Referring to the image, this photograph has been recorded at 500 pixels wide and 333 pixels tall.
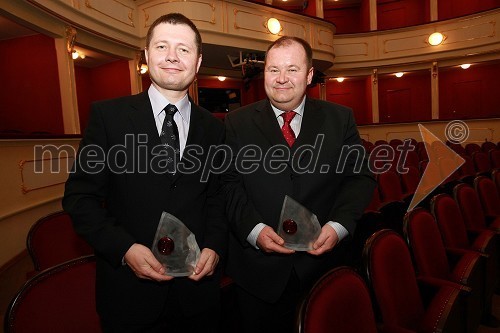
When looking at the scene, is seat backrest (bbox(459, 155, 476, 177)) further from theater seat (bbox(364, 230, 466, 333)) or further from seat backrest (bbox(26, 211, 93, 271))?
seat backrest (bbox(26, 211, 93, 271))

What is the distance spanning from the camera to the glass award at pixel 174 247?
0.94 metres

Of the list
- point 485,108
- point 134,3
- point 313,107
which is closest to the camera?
point 313,107

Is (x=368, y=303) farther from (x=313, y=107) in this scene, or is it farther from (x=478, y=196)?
(x=478, y=196)

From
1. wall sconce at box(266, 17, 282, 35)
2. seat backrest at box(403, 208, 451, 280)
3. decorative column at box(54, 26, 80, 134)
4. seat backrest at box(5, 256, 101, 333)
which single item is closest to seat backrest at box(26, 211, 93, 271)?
seat backrest at box(5, 256, 101, 333)

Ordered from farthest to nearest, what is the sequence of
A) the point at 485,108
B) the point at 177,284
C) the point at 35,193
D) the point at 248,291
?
the point at 485,108, the point at 35,193, the point at 248,291, the point at 177,284

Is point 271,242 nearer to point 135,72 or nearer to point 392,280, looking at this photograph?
point 392,280

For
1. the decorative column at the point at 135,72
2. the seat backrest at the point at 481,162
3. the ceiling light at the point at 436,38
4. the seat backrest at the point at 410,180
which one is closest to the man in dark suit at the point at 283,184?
the seat backrest at the point at 410,180

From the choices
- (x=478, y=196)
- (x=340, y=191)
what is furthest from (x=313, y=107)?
(x=478, y=196)

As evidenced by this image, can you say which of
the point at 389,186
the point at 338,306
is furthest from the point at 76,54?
the point at 338,306

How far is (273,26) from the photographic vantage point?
7.79 metres

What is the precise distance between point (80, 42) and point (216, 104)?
5530 millimetres

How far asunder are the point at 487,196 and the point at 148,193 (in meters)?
3.18

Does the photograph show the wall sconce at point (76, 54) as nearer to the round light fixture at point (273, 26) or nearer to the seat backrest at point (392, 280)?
the round light fixture at point (273, 26)

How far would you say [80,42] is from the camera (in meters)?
5.62
